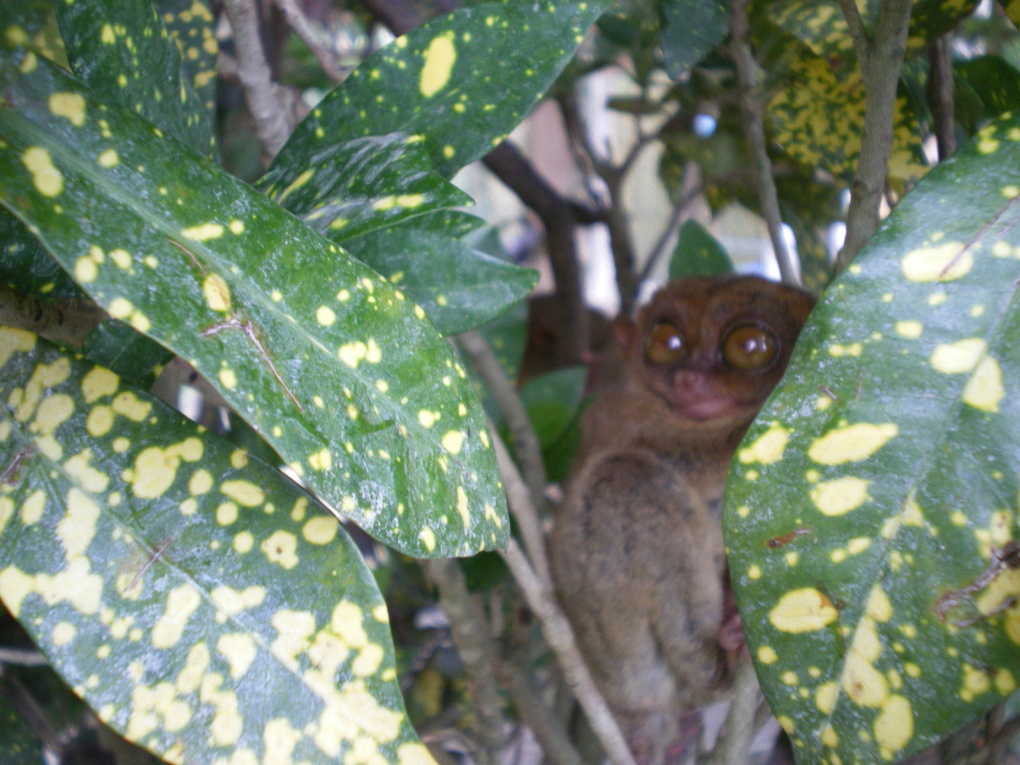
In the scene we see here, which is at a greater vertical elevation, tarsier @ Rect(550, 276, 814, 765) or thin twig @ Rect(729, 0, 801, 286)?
thin twig @ Rect(729, 0, 801, 286)

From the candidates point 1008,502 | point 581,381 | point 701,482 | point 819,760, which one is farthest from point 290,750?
point 581,381

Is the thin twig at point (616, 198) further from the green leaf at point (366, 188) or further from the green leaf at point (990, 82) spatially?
the green leaf at point (366, 188)

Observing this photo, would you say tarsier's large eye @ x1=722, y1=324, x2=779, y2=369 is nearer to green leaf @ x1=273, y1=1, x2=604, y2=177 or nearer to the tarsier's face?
the tarsier's face

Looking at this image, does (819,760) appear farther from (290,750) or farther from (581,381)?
(581,381)

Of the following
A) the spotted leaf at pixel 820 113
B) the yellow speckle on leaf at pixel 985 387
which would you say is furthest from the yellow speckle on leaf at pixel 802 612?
the spotted leaf at pixel 820 113

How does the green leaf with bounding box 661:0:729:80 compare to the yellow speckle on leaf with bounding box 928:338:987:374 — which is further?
the green leaf with bounding box 661:0:729:80

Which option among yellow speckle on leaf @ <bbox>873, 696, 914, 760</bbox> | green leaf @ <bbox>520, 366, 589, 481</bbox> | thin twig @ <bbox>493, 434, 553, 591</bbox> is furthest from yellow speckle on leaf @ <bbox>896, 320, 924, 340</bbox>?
green leaf @ <bbox>520, 366, 589, 481</bbox>
